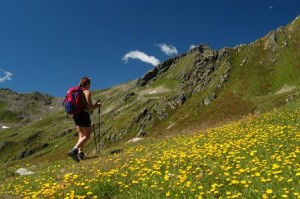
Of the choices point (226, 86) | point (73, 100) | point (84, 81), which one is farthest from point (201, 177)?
point (226, 86)

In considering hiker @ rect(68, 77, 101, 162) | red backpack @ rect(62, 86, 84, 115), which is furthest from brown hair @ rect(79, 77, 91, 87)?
red backpack @ rect(62, 86, 84, 115)

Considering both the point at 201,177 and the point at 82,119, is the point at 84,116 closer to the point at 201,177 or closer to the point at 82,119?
the point at 82,119

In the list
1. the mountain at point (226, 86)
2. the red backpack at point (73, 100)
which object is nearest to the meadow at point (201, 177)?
the red backpack at point (73, 100)

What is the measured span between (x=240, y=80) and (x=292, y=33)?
2944 centimetres

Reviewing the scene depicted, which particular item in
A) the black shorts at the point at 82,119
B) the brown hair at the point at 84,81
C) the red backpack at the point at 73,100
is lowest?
the black shorts at the point at 82,119

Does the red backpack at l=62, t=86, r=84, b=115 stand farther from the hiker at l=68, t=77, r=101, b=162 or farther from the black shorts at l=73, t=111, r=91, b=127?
the black shorts at l=73, t=111, r=91, b=127

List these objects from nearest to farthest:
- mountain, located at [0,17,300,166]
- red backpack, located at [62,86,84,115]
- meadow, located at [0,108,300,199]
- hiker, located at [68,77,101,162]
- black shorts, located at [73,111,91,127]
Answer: meadow, located at [0,108,300,199] → red backpack, located at [62,86,84,115] → hiker, located at [68,77,101,162] → black shorts, located at [73,111,91,127] → mountain, located at [0,17,300,166]

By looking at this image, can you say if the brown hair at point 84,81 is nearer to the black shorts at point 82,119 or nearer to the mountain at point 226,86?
the black shorts at point 82,119

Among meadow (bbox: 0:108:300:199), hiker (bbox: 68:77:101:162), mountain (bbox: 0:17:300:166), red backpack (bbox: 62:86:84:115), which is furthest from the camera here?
A: mountain (bbox: 0:17:300:166)

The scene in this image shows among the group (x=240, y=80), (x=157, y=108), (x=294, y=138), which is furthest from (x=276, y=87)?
(x=294, y=138)

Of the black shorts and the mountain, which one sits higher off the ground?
the mountain

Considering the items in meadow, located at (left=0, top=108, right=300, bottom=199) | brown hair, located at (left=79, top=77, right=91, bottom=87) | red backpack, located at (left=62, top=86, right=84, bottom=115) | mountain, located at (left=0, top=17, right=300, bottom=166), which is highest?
mountain, located at (left=0, top=17, right=300, bottom=166)

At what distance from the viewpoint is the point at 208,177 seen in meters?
10.3

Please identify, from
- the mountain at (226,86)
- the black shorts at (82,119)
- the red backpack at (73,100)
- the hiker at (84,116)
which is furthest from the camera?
the mountain at (226,86)
